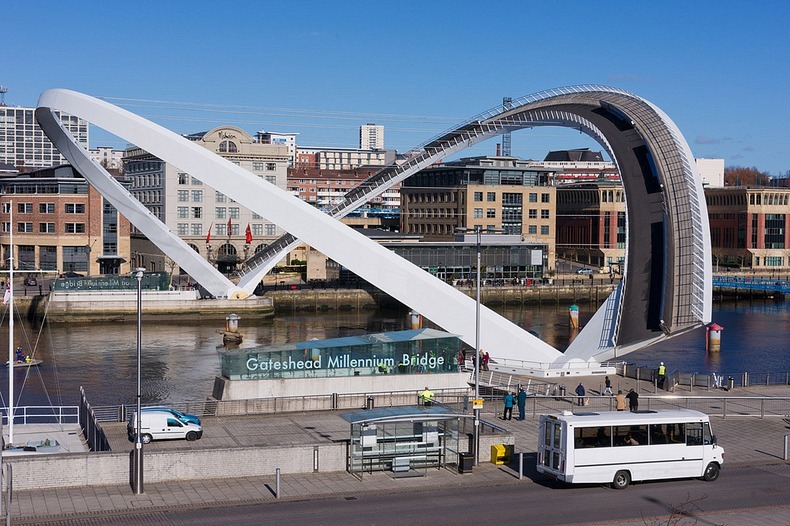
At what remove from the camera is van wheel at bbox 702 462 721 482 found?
20.1 meters

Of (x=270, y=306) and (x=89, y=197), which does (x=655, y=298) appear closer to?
(x=270, y=306)

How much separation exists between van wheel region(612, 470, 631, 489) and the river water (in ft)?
62.5

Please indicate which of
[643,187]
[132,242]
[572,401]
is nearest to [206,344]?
[643,187]

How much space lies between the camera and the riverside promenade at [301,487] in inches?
684

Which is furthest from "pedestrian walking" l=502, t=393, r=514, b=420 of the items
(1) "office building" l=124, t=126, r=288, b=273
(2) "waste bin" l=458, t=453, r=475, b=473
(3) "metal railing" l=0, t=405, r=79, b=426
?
(1) "office building" l=124, t=126, r=288, b=273

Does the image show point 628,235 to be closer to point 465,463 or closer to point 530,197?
point 465,463

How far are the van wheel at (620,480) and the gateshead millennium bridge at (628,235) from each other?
44.3 ft

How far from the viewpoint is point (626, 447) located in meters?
19.4

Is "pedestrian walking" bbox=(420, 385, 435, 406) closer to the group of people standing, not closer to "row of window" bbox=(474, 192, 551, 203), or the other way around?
the group of people standing

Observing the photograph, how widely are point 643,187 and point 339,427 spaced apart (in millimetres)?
18674

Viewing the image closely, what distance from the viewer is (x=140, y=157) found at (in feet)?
288

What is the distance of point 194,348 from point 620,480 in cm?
3181

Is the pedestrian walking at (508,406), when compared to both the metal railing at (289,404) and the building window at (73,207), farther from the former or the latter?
the building window at (73,207)

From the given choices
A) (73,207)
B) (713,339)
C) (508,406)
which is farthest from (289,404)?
(73,207)
